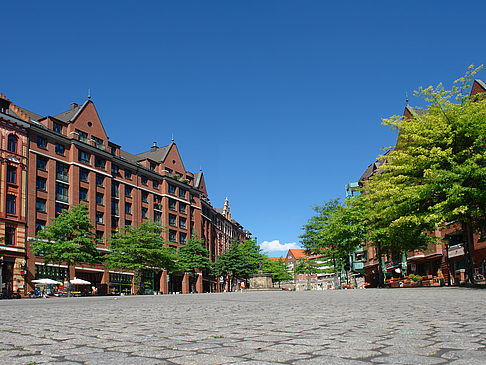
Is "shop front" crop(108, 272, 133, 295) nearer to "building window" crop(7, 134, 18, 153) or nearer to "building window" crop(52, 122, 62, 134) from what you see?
"building window" crop(52, 122, 62, 134)

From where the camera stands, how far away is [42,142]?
172 ft

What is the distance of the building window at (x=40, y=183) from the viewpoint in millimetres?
51047

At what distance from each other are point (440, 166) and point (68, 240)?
3325cm

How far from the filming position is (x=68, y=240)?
4375cm

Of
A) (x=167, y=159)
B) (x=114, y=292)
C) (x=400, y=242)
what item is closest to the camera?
(x=400, y=242)

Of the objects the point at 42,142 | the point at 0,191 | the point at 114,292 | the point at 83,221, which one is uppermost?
the point at 42,142

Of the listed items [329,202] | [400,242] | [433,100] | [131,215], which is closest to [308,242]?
[329,202]

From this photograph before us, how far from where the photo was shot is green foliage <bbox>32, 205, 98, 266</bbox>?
41.5 meters

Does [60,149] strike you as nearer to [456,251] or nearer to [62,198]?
[62,198]

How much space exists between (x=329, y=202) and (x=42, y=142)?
32.6 metres

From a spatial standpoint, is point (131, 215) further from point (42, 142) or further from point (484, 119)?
point (484, 119)

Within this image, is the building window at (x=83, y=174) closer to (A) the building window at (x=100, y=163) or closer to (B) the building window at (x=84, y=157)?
(B) the building window at (x=84, y=157)

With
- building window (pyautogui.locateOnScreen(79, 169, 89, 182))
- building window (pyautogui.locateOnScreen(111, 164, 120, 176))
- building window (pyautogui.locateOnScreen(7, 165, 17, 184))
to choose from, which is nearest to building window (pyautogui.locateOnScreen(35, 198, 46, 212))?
building window (pyautogui.locateOnScreen(7, 165, 17, 184))

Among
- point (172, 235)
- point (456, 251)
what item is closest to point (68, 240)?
point (172, 235)
